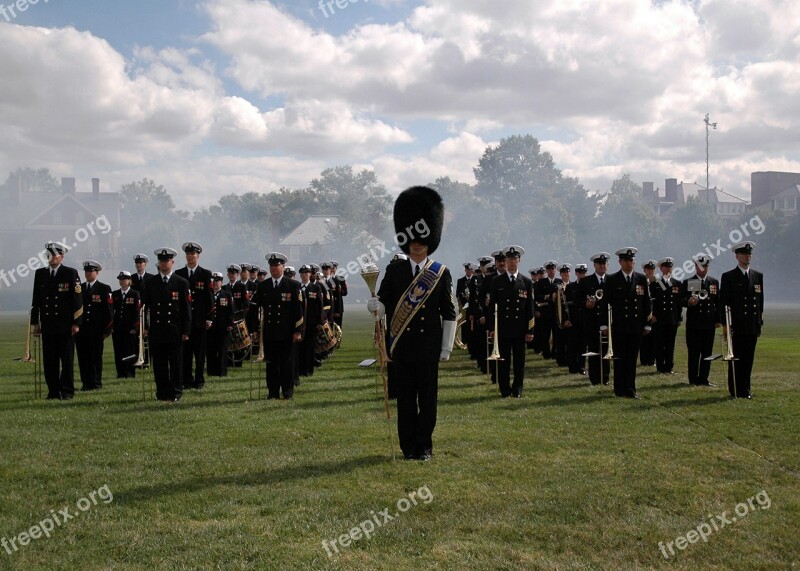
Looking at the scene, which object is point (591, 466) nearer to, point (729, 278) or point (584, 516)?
point (584, 516)

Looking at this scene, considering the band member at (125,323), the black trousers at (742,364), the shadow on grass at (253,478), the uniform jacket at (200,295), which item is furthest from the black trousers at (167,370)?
the black trousers at (742,364)

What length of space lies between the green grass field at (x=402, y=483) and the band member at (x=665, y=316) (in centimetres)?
422

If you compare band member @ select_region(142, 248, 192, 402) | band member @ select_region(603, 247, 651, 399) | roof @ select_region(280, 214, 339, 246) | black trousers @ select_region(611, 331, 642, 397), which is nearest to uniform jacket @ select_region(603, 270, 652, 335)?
band member @ select_region(603, 247, 651, 399)

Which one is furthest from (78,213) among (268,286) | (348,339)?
(268,286)

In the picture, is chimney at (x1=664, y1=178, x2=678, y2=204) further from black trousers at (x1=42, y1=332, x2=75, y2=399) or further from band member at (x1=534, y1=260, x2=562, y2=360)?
black trousers at (x1=42, y1=332, x2=75, y2=399)

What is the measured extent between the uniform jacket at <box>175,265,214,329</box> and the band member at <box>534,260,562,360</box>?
8.10 metres

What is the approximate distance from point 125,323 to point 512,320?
795 cm

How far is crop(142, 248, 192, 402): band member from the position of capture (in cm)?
1253

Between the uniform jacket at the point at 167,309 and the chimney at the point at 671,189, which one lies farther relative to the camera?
the chimney at the point at 671,189

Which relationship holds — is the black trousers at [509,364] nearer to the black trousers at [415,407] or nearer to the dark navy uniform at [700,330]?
the dark navy uniform at [700,330]

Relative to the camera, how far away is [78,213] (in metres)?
75.6

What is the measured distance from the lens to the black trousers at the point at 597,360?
14.8 metres

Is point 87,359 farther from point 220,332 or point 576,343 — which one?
point 576,343

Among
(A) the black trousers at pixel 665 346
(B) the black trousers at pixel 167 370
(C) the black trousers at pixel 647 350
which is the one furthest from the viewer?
(C) the black trousers at pixel 647 350
